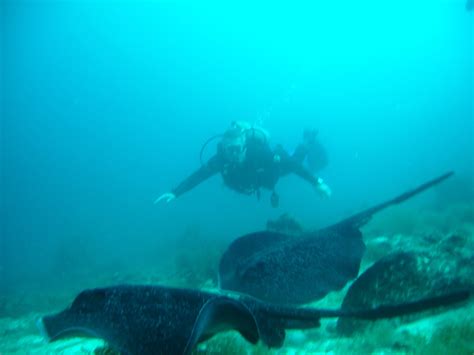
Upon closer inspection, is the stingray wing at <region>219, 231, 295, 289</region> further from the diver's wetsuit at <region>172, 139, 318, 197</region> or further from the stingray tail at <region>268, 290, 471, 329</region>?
the diver's wetsuit at <region>172, 139, 318, 197</region>

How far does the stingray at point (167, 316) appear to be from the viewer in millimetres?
2402

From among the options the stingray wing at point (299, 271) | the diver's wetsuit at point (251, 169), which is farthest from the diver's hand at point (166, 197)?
the stingray wing at point (299, 271)

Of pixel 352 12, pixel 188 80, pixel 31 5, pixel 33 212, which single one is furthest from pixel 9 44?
pixel 352 12

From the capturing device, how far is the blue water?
100875mm

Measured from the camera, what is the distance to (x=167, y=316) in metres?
2.60

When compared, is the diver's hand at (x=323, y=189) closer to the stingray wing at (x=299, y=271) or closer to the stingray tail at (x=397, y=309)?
the stingray wing at (x=299, y=271)

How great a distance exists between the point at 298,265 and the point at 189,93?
14884 centimetres

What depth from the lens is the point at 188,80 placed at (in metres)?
142

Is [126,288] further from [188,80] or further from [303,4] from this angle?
[188,80]

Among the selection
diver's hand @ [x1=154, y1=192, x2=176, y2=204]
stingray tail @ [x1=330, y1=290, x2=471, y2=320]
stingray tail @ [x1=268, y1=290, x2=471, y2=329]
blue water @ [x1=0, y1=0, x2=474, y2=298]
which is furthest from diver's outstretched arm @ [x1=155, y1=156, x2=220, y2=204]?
blue water @ [x1=0, y1=0, x2=474, y2=298]

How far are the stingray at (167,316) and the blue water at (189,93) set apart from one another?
66.6 m

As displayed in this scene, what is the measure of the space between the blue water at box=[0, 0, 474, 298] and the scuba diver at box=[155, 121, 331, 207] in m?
56.9

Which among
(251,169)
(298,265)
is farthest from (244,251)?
(251,169)

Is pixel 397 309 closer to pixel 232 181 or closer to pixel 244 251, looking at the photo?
pixel 244 251
